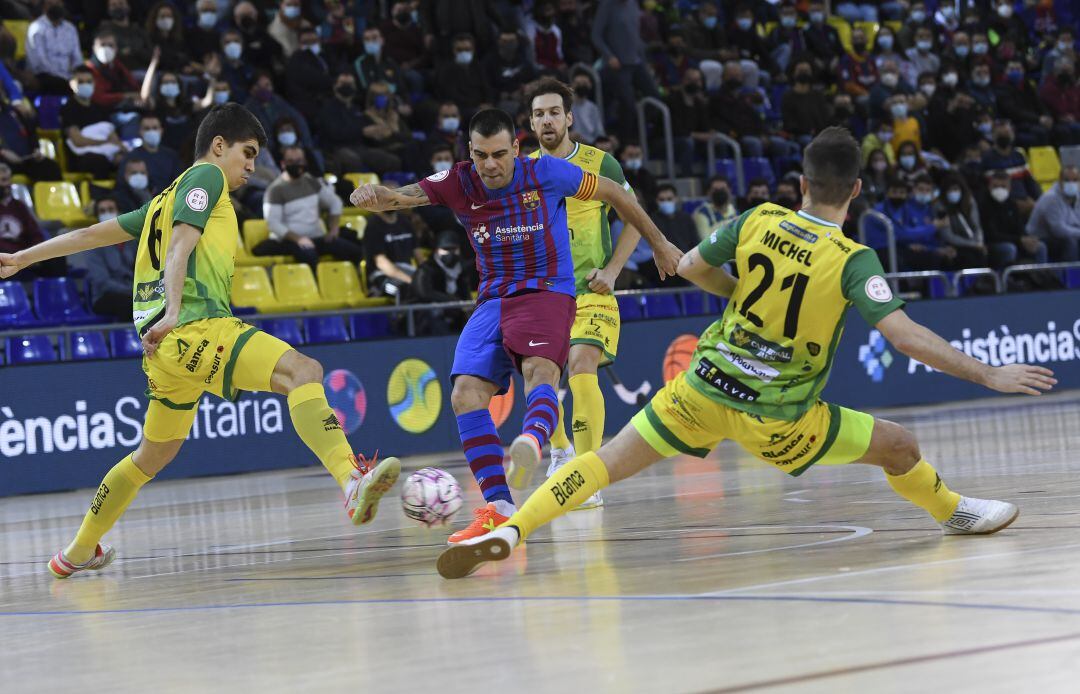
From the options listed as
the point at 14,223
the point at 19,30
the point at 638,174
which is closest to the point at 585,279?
the point at 14,223

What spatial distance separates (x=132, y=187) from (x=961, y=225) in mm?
11674

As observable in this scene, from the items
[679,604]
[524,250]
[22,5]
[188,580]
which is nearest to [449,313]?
[22,5]

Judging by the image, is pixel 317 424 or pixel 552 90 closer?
pixel 317 424

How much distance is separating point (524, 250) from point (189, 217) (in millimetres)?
1794

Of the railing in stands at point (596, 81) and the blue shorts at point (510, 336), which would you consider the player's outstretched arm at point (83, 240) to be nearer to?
the blue shorts at point (510, 336)

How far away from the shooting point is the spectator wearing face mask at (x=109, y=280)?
1611cm

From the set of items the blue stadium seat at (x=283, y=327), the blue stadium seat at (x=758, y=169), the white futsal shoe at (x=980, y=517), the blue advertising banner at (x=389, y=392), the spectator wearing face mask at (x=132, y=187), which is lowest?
the blue advertising banner at (x=389, y=392)

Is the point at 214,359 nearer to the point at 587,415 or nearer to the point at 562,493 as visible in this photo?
the point at 562,493

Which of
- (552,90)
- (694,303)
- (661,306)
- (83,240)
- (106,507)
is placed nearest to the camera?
(106,507)

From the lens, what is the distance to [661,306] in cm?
1961

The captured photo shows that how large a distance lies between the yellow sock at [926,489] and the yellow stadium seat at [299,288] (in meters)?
11.3

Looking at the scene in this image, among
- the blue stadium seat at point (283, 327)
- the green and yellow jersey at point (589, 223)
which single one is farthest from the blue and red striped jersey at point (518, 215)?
the blue stadium seat at point (283, 327)

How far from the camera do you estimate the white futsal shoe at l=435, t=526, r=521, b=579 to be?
6.39 meters

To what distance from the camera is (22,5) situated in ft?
65.6
